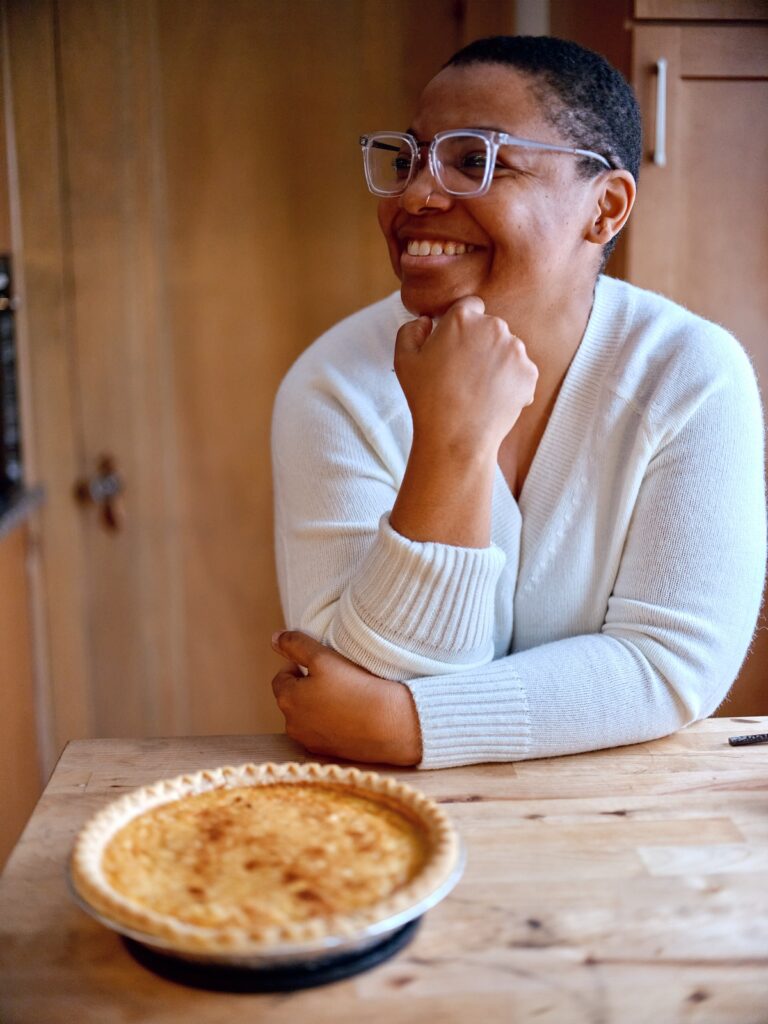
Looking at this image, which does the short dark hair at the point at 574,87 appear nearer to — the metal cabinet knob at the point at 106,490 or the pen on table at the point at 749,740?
the pen on table at the point at 749,740

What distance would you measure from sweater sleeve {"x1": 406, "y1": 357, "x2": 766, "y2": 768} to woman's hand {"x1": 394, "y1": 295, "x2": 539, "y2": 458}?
0.22 metres

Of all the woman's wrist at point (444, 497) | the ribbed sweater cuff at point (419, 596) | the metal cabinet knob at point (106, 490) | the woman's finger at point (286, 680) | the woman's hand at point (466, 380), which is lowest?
the metal cabinet knob at point (106, 490)

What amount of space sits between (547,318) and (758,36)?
0.94 m

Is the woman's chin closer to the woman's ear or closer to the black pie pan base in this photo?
the woman's ear

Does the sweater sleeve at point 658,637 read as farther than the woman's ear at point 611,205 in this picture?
No

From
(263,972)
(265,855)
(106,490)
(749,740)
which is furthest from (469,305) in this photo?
(106,490)

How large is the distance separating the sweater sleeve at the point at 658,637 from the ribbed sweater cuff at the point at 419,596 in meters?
0.05

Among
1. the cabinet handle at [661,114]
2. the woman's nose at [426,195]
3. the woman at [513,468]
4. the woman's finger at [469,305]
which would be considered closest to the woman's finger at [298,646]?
the woman at [513,468]

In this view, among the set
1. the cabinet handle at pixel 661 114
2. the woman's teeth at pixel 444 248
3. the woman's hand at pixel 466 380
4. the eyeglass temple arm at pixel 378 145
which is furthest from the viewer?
the cabinet handle at pixel 661 114

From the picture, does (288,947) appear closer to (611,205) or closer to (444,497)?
(444,497)

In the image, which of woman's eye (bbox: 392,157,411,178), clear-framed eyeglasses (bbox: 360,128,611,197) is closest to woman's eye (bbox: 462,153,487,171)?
clear-framed eyeglasses (bbox: 360,128,611,197)

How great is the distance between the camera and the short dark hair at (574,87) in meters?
1.47

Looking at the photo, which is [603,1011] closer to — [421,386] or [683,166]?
[421,386]

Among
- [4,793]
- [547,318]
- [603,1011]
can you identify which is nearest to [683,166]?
[547,318]
